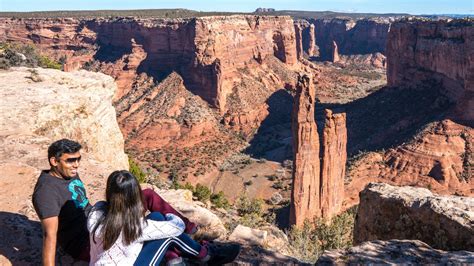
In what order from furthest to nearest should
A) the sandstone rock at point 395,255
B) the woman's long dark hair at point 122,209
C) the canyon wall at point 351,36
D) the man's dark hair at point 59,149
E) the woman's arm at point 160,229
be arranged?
the canyon wall at point 351,36, the sandstone rock at point 395,255, the man's dark hair at point 59,149, the woman's arm at point 160,229, the woman's long dark hair at point 122,209

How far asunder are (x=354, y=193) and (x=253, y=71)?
36.8 m

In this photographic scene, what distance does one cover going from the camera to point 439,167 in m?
39.0

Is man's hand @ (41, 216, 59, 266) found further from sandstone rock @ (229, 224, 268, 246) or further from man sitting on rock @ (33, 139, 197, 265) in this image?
sandstone rock @ (229, 224, 268, 246)

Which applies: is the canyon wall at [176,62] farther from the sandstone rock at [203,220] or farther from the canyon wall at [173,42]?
the sandstone rock at [203,220]

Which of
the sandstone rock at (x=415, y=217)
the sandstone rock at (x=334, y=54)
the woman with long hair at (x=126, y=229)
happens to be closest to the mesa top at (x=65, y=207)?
the woman with long hair at (x=126, y=229)

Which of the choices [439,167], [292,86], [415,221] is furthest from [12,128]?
[292,86]

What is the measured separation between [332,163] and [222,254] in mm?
26640

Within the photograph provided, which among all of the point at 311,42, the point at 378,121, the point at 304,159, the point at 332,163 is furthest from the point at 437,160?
the point at 311,42

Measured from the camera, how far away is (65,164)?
216 inches

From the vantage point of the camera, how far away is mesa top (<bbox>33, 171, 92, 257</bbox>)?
17.0ft

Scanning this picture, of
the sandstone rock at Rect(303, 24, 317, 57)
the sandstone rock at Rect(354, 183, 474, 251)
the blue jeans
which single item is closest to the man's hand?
the blue jeans

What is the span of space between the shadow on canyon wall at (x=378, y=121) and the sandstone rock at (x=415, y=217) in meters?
33.8

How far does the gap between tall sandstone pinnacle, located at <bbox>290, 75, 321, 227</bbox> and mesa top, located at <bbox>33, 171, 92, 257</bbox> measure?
81.2 ft

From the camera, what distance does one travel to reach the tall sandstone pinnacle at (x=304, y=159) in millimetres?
29859
